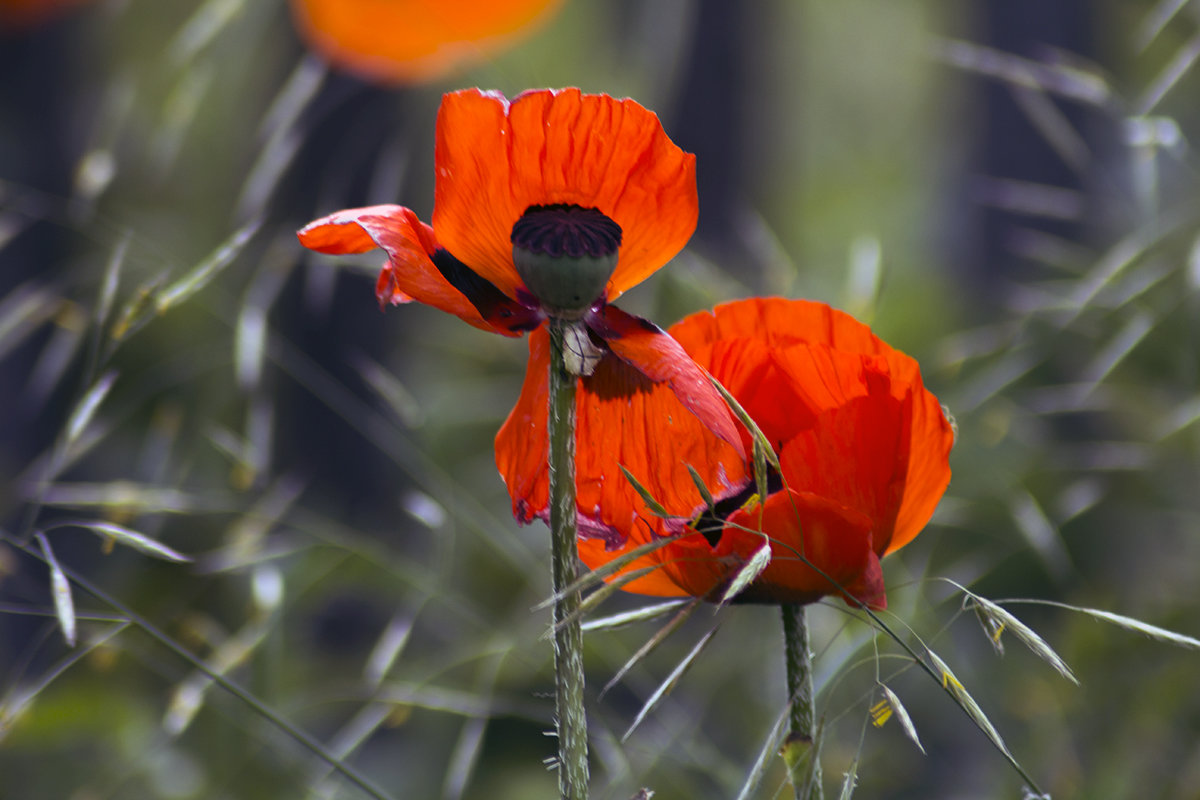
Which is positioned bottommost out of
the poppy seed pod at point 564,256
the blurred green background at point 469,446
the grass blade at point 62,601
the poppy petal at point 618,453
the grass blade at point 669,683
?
the grass blade at point 669,683

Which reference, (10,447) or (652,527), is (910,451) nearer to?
(652,527)

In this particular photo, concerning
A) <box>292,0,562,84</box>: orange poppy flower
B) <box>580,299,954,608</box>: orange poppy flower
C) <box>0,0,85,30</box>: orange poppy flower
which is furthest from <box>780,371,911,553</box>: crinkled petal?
<box>0,0,85,30</box>: orange poppy flower

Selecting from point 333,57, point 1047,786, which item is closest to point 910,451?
point 1047,786

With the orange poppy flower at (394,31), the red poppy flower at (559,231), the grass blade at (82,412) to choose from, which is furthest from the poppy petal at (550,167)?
the orange poppy flower at (394,31)

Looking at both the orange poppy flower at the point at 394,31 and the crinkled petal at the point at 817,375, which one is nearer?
the crinkled petal at the point at 817,375

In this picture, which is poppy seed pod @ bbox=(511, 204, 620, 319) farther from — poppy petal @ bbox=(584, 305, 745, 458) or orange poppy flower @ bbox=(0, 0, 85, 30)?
orange poppy flower @ bbox=(0, 0, 85, 30)

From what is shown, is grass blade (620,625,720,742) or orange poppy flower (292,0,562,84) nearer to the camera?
grass blade (620,625,720,742)

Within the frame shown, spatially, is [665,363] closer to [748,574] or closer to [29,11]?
[748,574]

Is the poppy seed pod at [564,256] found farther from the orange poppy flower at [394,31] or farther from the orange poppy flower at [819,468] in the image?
the orange poppy flower at [394,31]
